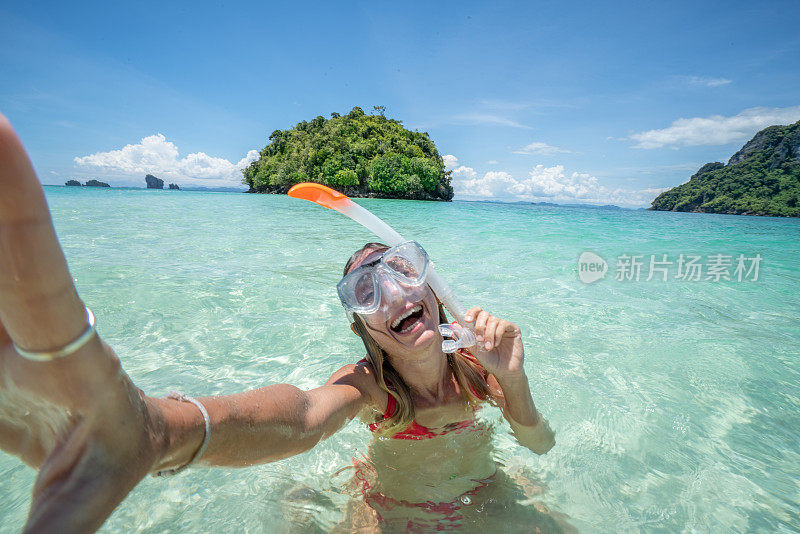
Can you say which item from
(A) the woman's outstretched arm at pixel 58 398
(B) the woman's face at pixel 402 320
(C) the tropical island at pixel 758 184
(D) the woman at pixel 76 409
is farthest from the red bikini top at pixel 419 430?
(C) the tropical island at pixel 758 184

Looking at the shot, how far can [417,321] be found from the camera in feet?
5.97

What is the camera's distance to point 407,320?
73.5 inches

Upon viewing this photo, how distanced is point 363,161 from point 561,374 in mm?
57656

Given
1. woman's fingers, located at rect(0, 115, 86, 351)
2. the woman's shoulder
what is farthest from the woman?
the woman's shoulder

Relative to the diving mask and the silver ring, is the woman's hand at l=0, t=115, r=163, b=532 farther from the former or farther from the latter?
the diving mask

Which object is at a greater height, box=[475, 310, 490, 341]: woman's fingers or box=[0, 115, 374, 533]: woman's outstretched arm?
box=[0, 115, 374, 533]: woman's outstretched arm

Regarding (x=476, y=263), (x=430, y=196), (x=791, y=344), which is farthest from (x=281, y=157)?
(x=791, y=344)

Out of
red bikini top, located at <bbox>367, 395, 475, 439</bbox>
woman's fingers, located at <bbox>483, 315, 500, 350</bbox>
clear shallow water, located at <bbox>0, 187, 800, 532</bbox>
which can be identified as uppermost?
woman's fingers, located at <bbox>483, 315, 500, 350</bbox>

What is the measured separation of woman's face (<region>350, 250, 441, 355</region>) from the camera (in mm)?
1755

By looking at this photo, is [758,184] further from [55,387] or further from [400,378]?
[55,387]

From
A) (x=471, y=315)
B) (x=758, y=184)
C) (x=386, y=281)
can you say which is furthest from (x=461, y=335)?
(x=758, y=184)

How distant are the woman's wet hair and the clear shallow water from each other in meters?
0.53

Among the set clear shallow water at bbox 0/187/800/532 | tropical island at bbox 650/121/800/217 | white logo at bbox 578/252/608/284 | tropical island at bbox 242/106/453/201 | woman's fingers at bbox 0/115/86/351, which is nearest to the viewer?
woman's fingers at bbox 0/115/86/351

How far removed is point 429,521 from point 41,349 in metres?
1.83
